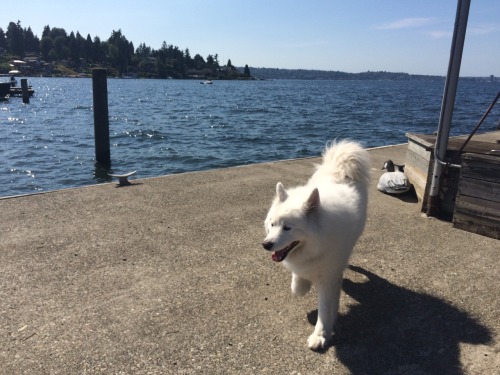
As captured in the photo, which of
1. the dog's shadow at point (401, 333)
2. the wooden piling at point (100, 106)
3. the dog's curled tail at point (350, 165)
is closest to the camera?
the dog's shadow at point (401, 333)

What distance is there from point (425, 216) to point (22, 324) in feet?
19.0

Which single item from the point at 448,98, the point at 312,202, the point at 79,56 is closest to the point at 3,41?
the point at 79,56

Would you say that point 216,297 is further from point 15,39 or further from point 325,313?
point 15,39

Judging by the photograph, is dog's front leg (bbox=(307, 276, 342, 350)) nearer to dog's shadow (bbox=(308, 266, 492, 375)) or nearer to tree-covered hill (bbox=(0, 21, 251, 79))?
dog's shadow (bbox=(308, 266, 492, 375))

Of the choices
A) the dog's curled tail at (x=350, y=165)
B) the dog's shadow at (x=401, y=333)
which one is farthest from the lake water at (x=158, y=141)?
the dog's shadow at (x=401, y=333)

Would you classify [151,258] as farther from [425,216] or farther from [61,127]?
[61,127]

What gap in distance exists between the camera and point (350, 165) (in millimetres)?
4328

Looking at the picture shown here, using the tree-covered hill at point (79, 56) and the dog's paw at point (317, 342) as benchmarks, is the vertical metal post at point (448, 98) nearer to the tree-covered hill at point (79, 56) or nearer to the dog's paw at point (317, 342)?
the dog's paw at point (317, 342)

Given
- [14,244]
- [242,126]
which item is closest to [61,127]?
[242,126]

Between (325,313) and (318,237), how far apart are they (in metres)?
0.74

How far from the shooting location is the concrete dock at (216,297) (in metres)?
3.35

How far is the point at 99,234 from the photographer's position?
5.79 m

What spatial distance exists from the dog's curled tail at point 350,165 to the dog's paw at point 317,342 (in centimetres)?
162

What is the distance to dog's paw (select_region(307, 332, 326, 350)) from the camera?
11.4 ft
